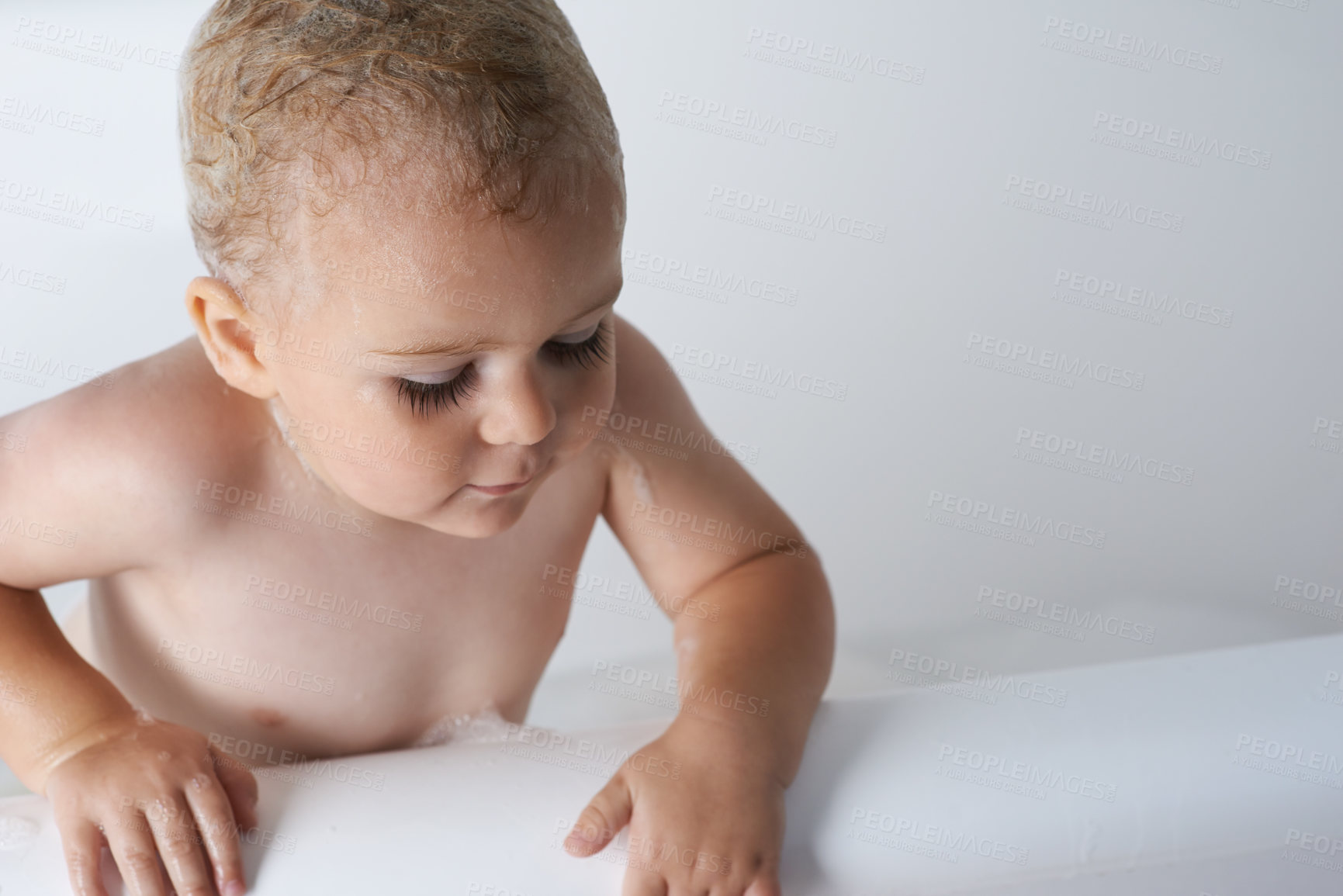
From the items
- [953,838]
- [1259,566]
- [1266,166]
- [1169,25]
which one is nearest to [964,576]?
[1259,566]

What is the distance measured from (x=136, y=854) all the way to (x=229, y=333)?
0.23 meters

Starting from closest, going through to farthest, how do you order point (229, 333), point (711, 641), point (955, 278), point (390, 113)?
point (390, 113)
point (229, 333)
point (711, 641)
point (955, 278)

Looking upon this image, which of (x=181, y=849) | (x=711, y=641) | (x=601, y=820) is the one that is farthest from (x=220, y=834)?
(x=711, y=641)

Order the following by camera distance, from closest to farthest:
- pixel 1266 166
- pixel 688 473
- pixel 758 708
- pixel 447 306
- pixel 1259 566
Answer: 1. pixel 447 306
2. pixel 758 708
3. pixel 688 473
4. pixel 1259 566
5. pixel 1266 166

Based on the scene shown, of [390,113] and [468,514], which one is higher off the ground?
[390,113]

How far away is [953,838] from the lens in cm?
54

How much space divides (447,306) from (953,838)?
32 centimetres

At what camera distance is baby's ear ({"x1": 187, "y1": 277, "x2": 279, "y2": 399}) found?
21.1 inches

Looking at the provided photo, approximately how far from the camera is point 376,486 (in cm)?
56

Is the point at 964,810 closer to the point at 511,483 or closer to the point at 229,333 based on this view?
the point at 511,483

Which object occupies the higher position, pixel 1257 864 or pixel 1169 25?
pixel 1169 25

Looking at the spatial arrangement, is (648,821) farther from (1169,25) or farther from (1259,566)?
(1169,25)

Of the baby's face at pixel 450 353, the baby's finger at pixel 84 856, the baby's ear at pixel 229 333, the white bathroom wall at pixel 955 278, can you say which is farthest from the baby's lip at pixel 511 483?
the white bathroom wall at pixel 955 278

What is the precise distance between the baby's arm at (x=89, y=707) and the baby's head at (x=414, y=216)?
11 cm
